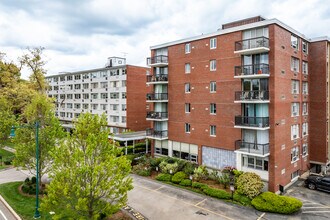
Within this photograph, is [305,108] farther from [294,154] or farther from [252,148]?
[252,148]

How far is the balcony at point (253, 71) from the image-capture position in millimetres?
22594

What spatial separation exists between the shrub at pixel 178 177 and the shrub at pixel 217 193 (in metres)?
3.20

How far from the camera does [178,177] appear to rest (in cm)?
2577

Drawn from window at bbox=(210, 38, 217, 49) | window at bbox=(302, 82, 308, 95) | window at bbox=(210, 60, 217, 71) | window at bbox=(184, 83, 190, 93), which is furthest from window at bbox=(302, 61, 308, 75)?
window at bbox=(184, 83, 190, 93)

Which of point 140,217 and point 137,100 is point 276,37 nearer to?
point 140,217

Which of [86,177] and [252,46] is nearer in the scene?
[86,177]

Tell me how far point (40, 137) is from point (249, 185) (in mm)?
19085

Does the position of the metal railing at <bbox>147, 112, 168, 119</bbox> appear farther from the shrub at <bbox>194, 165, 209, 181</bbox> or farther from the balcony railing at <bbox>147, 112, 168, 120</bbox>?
the shrub at <bbox>194, 165, 209, 181</bbox>

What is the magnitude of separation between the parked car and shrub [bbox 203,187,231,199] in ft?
30.4

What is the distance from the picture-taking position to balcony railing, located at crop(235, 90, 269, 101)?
2264cm

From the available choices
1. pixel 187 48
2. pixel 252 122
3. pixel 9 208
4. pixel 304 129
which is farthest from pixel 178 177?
pixel 304 129

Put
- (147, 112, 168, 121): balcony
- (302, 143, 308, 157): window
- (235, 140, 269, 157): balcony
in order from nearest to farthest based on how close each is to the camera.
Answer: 1. (235, 140, 269, 157): balcony
2. (302, 143, 308, 157): window
3. (147, 112, 168, 121): balcony

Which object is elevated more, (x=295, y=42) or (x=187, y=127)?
(x=295, y=42)

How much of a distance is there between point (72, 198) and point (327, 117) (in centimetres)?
2831
